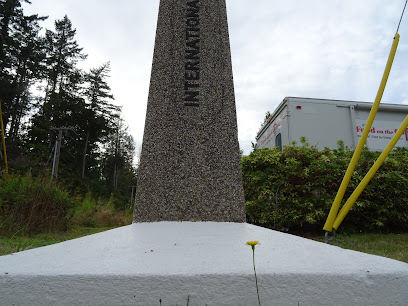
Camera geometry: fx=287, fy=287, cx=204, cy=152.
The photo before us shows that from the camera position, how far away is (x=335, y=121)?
300 inches

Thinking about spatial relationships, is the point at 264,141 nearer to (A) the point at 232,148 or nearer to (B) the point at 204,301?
(A) the point at 232,148

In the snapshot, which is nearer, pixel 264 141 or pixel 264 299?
pixel 264 299

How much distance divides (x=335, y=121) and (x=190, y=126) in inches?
240

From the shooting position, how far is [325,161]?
5.84 m

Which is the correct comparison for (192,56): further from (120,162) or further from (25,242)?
(120,162)

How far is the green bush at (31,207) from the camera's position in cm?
548

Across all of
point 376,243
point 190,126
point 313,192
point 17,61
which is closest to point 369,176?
point 190,126

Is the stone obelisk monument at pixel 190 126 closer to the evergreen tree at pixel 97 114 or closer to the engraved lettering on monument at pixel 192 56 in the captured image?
the engraved lettering on monument at pixel 192 56

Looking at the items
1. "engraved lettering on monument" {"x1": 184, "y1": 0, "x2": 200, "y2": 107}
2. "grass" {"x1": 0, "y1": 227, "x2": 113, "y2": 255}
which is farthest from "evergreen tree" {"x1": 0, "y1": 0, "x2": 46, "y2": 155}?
"engraved lettering on monument" {"x1": 184, "y1": 0, "x2": 200, "y2": 107}

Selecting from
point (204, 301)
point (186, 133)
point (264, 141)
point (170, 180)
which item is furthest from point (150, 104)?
point (264, 141)

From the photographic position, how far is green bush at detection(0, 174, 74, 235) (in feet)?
18.0

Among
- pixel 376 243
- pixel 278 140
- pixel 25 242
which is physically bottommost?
pixel 25 242

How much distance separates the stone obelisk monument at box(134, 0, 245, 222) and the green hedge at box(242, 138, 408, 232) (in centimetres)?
319

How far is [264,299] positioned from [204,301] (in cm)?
23
